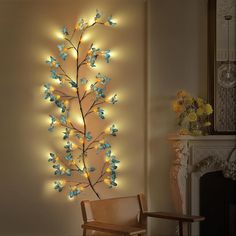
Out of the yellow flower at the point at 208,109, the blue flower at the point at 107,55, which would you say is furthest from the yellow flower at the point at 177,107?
the blue flower at the point at 107,55

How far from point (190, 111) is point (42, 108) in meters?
1.55

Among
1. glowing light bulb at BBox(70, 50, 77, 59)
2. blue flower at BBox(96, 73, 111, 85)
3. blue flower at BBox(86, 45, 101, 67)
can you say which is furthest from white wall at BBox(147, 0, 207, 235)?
glowing light bulb at BBox(70, 50, 77, 59)

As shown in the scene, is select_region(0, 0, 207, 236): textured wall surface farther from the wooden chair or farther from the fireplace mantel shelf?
the wooden chair

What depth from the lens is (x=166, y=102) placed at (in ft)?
18.4

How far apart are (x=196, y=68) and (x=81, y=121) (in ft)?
4.29

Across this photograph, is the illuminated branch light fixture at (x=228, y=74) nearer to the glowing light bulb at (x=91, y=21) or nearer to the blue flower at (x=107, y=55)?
the blue flower at (x=107, y=55)

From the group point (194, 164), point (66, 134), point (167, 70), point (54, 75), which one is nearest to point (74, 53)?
point (54, 75)

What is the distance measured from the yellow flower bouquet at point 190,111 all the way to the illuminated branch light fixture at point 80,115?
664mm

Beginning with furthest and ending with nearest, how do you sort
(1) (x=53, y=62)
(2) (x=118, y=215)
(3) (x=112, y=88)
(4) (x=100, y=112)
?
(3) (x=112, y=88) < (1) (x=53, y=62) < (4) (x=100, y=112) < (2) (x=118, y=215)

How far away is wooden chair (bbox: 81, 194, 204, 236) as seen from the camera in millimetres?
4402

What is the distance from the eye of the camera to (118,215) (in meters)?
4.71

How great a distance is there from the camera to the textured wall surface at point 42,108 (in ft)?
18.6

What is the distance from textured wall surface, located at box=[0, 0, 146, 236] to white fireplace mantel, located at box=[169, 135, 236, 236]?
1.46 feet

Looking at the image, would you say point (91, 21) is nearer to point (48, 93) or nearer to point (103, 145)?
point (48, 93)
